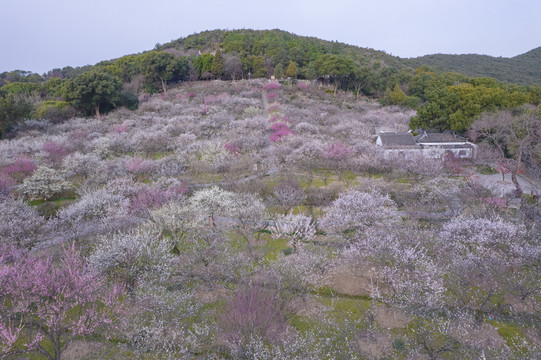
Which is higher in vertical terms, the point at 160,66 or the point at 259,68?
the point at 259,68

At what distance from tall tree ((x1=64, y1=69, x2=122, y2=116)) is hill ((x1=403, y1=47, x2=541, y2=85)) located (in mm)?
87138

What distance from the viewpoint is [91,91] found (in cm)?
4512

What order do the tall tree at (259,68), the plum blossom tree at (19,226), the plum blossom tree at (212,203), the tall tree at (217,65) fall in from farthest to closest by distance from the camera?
1. the tall tree at (259,68)
2. the tall tree at (217,65)
3. the plum blossom tree at (212,203)
4. the plum blossom tree at (19,226)

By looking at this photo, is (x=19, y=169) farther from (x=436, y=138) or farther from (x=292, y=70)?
(x=292, y=70)

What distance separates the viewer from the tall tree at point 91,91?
44.2 metres

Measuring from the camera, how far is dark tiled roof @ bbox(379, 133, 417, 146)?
3206 cm

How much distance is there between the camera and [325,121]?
4291 centimetres

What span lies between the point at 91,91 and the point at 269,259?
44.4 meters

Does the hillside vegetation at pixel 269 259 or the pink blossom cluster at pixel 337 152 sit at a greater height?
the pink blossom cluster at pixel 337 152

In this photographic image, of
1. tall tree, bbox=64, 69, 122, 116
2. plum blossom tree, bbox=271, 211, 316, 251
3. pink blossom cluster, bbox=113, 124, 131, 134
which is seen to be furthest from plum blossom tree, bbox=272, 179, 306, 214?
tall tree, bbox=64, 69, 122, 116

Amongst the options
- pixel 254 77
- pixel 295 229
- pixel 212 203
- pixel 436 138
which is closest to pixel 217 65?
pixel 254 77

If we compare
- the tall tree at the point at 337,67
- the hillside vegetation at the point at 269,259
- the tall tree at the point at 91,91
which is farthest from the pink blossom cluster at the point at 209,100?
the tall tree at the point at 337,67

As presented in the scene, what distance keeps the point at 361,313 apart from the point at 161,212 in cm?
1146

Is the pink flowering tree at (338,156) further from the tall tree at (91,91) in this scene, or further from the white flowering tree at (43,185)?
the tall tree at (91,91)
